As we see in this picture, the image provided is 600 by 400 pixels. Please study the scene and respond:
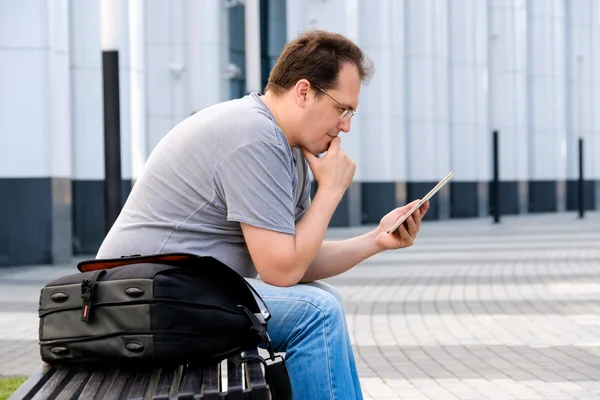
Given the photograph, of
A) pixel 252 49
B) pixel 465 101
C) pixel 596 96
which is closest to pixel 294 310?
pixel 252 49

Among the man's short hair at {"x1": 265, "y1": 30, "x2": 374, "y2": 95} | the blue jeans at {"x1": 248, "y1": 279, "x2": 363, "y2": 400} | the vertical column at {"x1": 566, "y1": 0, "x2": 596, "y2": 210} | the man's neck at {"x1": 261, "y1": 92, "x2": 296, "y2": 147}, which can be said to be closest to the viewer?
the blue jeans at {"x1": 248, "y1": 279, "x2": 363, "y2": 400}

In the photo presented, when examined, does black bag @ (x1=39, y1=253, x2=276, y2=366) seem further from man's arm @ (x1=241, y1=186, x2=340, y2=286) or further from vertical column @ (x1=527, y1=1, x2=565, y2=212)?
vertical column @ (x1=527, y1=1, x2=565, y2=212)

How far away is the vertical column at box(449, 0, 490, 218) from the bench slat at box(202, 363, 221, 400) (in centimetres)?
3324

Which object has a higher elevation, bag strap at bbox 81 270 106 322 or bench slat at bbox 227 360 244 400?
bag strap at bbox 81 270 106 322

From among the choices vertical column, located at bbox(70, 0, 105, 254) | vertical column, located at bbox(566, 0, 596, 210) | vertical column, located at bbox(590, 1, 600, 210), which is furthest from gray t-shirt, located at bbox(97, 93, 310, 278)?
vertical column, located at bbox(590, 1, 600, 210)

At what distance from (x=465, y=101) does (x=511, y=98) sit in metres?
4.14

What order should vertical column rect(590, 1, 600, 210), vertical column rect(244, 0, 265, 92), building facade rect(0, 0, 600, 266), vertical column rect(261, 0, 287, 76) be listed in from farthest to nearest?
vertical column rect(590, 1, 600, 210)
vertical column rect(261, 0, 287, 76)
vertical column rect(244, 0, 265, 92)
building facade rect(0, 0, 600, 266)

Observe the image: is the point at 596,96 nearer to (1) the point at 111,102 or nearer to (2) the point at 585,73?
(2) the point at 585,73

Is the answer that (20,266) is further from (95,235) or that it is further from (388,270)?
(388,270)

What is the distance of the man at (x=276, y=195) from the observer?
3.50m

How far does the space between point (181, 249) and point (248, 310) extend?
0.46 m

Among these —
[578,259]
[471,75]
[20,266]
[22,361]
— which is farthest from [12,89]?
[471,75]

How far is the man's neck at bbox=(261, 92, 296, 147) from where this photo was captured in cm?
384

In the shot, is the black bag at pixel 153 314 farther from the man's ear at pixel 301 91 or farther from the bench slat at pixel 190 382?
the man's ear at pixel 301 91
